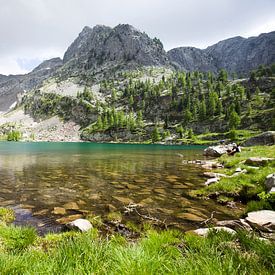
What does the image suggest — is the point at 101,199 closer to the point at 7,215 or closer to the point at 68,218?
the point at 68,218

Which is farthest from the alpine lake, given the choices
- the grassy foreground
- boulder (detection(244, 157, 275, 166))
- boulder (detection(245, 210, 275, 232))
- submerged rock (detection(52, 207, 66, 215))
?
the grassy foreground

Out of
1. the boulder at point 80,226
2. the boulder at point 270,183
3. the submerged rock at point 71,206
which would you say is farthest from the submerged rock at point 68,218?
the boulder at point 270,183

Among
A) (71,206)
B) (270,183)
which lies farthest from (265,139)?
(71,206)

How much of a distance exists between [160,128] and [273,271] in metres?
190

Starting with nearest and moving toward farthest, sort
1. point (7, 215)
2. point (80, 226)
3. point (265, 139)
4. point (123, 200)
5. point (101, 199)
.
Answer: point (80, 226) < point (7, 215) < point (123, 200) < point (101, 199) < point (265, 139)

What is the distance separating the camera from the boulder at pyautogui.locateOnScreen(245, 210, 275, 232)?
925cm

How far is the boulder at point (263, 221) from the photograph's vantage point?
925 cm

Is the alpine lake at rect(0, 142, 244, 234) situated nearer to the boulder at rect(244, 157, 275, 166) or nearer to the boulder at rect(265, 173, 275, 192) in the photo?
the boulder at rect(265, 173, 275, 192)

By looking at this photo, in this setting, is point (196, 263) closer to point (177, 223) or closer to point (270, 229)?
point (270, 229)

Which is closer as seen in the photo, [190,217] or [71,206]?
[190,217]

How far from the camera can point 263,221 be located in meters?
9.81

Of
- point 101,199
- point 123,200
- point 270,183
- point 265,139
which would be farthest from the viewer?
point 265,139

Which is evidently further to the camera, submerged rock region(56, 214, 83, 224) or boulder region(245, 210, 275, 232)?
submerged rock region(56, 214, 83, 224)

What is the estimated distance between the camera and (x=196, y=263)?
430 centimetres
